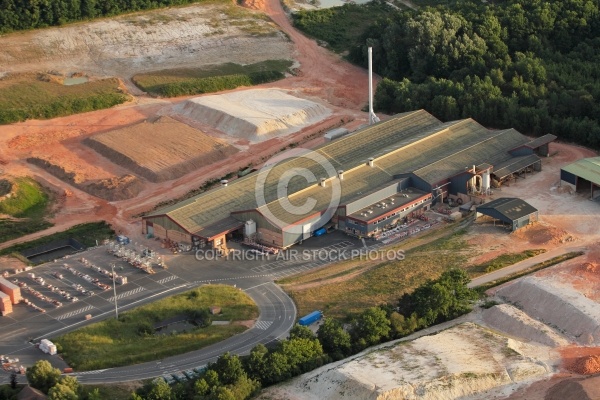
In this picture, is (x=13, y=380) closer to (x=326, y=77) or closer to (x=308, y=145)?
(x=308, y=145)

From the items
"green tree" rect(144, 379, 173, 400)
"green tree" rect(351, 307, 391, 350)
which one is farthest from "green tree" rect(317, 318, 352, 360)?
"green tree" rect(144, 379, 173, 400)

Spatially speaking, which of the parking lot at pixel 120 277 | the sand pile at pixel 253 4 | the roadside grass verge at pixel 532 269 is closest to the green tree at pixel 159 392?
the parking lot at pixel 120 277

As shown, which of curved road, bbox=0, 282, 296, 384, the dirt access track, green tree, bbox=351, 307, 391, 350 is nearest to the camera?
curved road, bbox=0, 282, 296, 384

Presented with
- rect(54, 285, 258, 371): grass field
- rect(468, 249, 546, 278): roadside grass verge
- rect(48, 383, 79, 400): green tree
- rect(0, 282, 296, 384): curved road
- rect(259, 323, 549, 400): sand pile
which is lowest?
rect(0, 282, 296, 384): curved road

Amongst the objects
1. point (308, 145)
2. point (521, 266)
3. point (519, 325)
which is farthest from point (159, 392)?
point (308, 145)

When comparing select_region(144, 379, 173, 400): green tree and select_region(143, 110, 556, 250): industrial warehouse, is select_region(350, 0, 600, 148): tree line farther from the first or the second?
select_region(144, 379, 173, 400): green tree

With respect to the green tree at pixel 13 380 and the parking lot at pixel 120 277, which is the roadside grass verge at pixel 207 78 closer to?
the parking lot at pixel 120 277

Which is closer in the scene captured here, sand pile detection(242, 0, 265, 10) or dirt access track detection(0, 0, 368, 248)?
dirt access track detection(0, 0, 368, 248)
